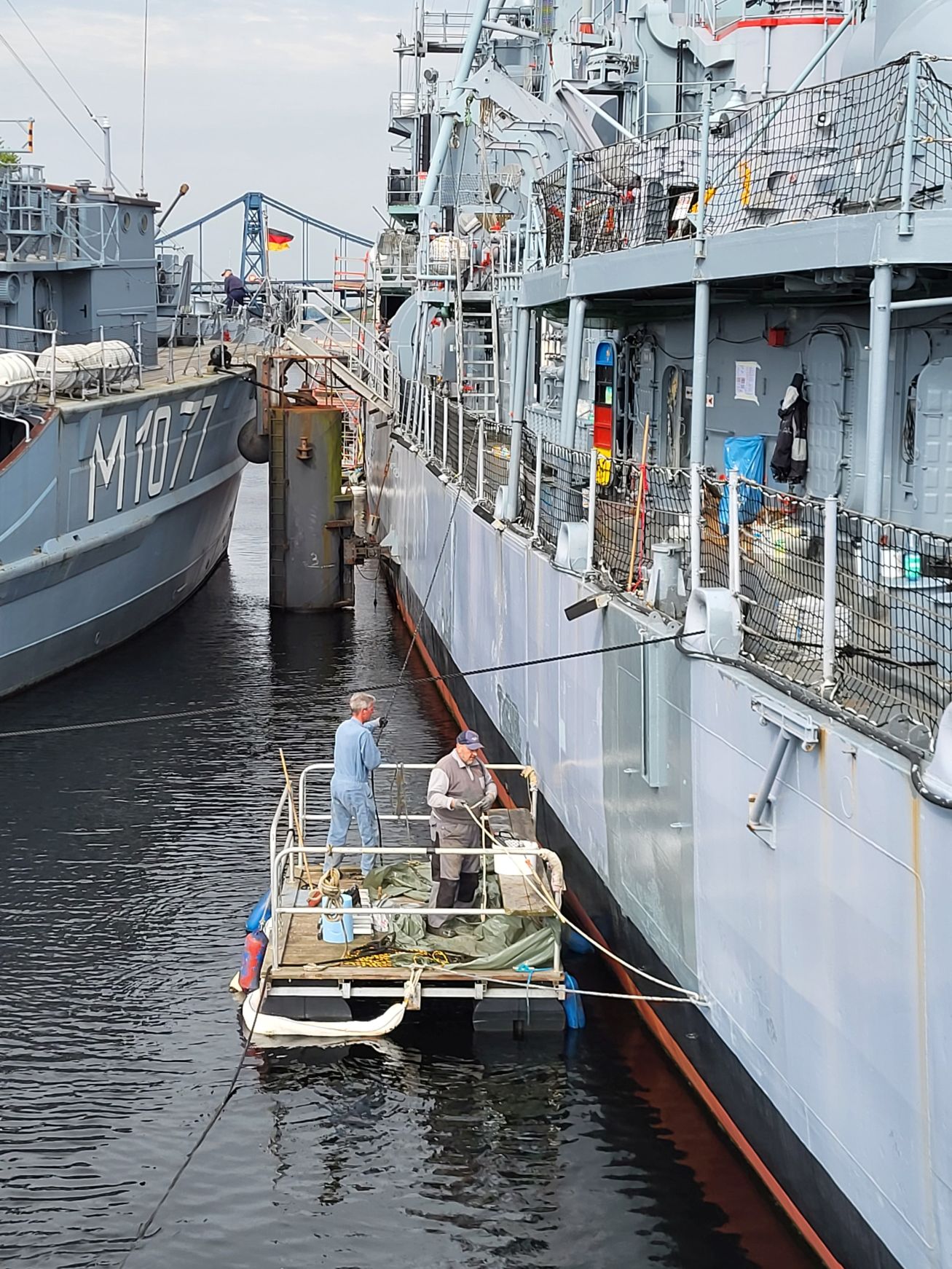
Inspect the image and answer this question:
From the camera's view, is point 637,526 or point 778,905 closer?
point 778,905

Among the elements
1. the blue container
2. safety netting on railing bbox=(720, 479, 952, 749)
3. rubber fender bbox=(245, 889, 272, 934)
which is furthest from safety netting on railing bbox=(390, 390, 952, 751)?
rubber fender bbox=(245, 889, 272, 934)

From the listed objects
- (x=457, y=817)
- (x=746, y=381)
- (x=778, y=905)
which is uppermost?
(x=746, y=381)

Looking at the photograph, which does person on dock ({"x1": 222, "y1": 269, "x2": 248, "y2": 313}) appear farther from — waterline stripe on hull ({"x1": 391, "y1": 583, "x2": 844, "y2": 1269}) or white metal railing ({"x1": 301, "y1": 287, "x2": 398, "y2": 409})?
waterline stripe on hull ({"x1": 391, "y1": 583, "x2": 844, "y2": 1269})

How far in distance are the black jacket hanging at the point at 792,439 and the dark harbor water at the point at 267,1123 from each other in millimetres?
4081

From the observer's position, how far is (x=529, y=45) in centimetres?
3100

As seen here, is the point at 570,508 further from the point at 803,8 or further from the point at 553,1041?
the point at 803,8

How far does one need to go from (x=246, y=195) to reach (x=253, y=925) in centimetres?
7089

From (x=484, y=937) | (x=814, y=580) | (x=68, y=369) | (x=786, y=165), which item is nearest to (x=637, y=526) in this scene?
(x=814, y=580)

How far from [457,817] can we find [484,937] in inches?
33.8

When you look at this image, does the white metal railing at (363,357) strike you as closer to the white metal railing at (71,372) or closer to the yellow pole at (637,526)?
the white metal railing at (71,372)

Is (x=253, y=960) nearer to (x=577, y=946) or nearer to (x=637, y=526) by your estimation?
(x=577, y=946)

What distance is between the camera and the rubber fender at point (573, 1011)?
34.4 feet

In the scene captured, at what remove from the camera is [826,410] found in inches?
474

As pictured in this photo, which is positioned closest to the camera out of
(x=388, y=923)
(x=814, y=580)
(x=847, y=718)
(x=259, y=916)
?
(x=847, y=718)
